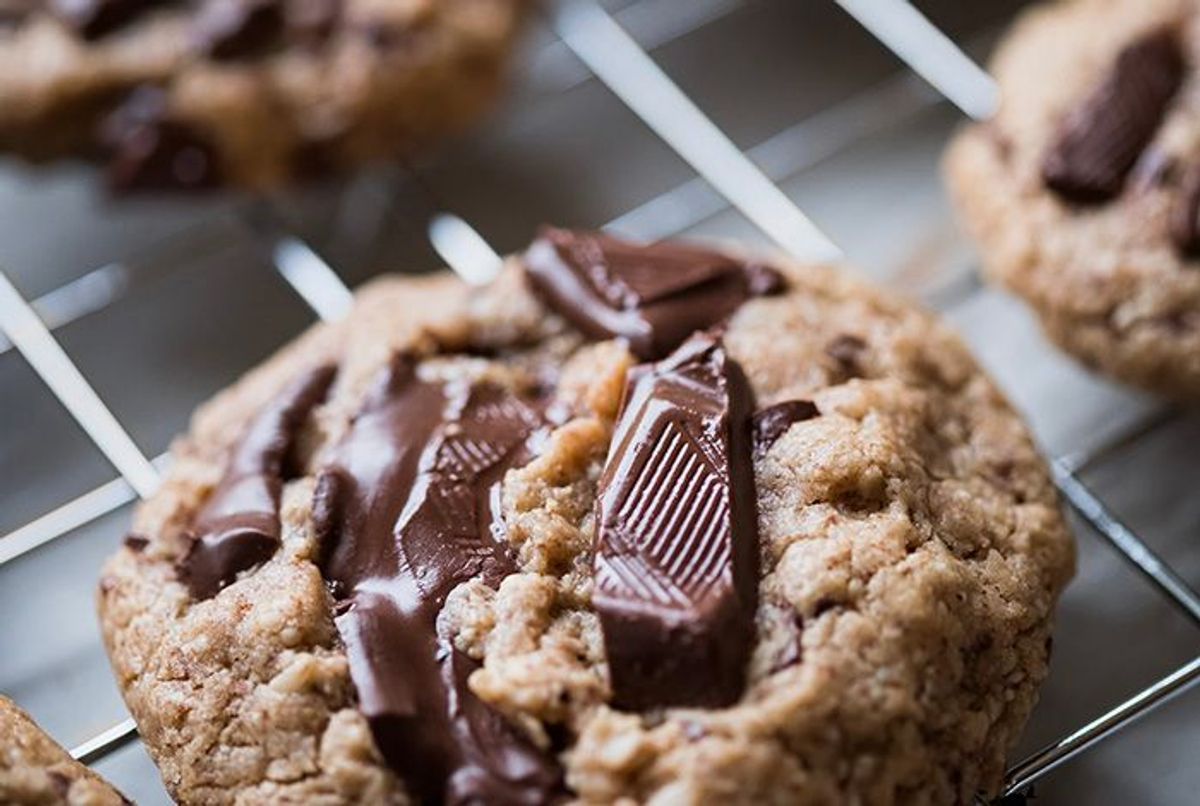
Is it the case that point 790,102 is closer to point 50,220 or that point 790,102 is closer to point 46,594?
point 50,220

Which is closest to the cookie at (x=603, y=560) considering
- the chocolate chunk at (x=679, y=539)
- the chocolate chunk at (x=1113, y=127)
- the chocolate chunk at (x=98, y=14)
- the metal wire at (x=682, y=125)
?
the chocolate chunk at (x=679, y=539)

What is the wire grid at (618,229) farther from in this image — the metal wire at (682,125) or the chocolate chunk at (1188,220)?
the chocolate chunk at (1188,220)

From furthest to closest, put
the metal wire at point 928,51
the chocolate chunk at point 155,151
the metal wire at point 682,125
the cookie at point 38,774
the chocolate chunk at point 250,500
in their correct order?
1. the metal wire at point 928,51
2. the metal wire at point 682,125
3. the chocolate chunk at point 155,151
4. the chocolate chunk at point 250,500
5. the cookie at point 38,774

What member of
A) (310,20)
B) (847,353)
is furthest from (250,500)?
(310,20)

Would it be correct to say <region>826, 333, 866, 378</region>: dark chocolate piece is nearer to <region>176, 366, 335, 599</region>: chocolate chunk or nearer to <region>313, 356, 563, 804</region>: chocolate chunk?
<region>313, 356, 563, 804</region>: chocolate chunk

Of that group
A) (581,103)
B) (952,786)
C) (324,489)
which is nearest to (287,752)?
(324,489)

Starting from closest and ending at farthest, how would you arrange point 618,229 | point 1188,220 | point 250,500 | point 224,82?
point 250,500, point 1188,220, point 224,82, point 618,229

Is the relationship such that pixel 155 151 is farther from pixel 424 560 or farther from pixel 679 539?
pixel 679 539
